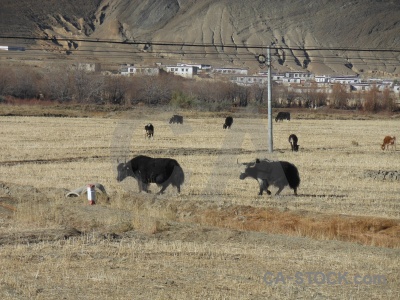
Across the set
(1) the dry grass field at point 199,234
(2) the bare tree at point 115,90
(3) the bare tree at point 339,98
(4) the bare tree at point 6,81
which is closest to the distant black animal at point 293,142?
Result: (1) the dry grass field at point 199,234

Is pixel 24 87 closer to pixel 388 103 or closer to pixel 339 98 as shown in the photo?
pixel 339 98

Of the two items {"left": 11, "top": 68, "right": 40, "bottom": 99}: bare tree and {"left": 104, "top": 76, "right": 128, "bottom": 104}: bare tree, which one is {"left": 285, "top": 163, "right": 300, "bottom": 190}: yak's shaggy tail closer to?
{"left": 104, "top": 76, "right": 128, "bottom": 104}: bare tree

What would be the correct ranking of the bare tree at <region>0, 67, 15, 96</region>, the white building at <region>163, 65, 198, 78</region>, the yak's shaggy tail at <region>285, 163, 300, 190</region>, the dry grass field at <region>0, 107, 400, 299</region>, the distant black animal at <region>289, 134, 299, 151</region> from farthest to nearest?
the white building at <region>163, 65, 198, 78</region> → the bare tree at <region>0, 67, 15, 96</region> → the distant black animal at <region>289, 134, 299, 151</region> → the yak's shaggy tail at <region>285, 163, 300, 190</region> → the dry grass field at <region>0, 107, 400, 299</region>

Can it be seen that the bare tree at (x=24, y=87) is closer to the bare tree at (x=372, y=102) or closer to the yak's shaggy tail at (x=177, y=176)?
the bare tree at (x=372, y=102)

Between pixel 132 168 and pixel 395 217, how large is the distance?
7239mm

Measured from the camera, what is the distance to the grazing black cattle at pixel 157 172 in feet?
67.9

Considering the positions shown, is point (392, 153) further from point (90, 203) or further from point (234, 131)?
point (90, 203)

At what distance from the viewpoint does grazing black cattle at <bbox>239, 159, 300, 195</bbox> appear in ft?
68.6

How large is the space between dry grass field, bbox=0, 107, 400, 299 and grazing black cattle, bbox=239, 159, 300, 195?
1.28ft

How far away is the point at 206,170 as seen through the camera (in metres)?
27.1

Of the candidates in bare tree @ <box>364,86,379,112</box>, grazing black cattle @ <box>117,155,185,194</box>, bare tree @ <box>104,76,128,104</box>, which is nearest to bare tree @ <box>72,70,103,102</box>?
bare tree @ <box>104,76,128,104</box>

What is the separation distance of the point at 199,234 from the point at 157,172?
633 centimetres

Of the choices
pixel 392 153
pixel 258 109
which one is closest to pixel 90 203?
pixel 392 153

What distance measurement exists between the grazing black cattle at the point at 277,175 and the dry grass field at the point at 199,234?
0.39m
